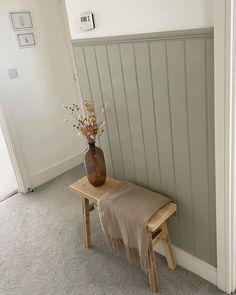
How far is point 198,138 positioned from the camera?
1.43m

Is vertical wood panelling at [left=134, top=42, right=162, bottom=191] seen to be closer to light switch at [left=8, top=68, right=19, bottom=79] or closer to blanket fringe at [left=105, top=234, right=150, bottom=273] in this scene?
blanket fringe at [left=105, top=234, right=150, bottom=273]

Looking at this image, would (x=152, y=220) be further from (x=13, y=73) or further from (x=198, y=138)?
(x=13, y=73)

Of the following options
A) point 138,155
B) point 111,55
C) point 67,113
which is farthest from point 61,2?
point 138,155

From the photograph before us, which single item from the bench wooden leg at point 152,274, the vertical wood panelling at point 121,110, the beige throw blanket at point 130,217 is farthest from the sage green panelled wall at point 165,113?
the bench wooden leg at point 152,274

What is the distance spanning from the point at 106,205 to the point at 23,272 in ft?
2.78

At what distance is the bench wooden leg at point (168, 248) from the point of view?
67.0 inches

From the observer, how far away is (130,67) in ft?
5.21

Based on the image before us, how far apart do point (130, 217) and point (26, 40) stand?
2055 mm

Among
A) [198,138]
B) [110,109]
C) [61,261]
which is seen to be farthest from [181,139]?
[61,261]

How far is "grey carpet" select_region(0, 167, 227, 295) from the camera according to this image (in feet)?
5.75

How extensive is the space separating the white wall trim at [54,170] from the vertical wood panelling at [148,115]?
5.34 feet

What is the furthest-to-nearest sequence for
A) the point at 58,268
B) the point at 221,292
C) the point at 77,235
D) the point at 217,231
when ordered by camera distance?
the point at 77,235 < the point at 58,268 < the point at 221,292 < the point at 217,231

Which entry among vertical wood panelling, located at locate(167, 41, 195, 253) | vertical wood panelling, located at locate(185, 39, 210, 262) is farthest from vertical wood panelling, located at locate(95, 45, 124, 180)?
vertical wood panelling, located at locate(185, 39, 210, 262)

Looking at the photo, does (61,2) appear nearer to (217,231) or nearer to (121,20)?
(121,20)
